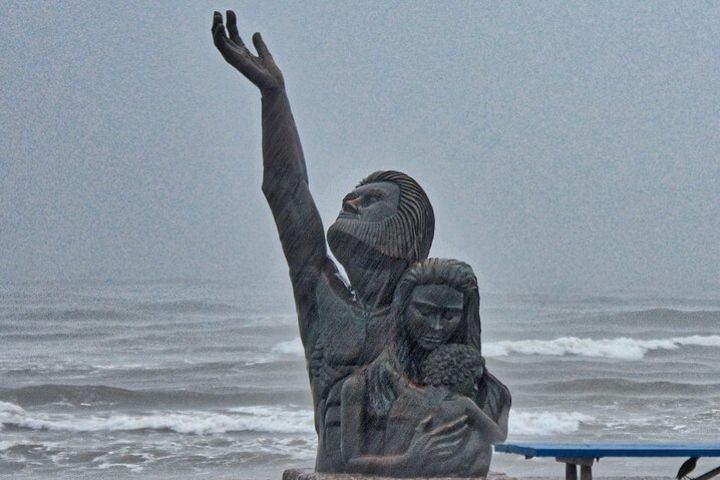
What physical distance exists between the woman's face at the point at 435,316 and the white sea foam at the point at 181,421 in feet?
28.2

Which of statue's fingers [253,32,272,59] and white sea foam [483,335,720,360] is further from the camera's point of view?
white sea foam [483,335,720,360]

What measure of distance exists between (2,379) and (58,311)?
955 centimetres

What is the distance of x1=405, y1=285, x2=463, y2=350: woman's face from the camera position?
549 centimetres

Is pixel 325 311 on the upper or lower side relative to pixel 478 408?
upper

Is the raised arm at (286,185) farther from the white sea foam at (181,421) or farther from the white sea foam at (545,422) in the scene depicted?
the white sea foam at (545,422)

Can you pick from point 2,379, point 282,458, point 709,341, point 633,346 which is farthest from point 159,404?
point 709,341

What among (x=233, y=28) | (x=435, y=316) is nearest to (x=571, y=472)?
(x=435, y=316)

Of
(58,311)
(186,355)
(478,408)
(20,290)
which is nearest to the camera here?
(478,408)

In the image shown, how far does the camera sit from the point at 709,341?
26.1 metres

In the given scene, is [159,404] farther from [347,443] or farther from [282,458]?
[347,443]

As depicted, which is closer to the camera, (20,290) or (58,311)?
(58,311)

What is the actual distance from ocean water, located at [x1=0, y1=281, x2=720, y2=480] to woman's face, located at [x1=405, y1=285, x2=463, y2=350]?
5.18m

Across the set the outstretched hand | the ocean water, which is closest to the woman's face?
the outstretched hand

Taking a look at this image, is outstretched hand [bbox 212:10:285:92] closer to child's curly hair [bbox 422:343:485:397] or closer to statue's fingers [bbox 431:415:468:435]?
child's curly hair [bbox 422:343:485:397]
